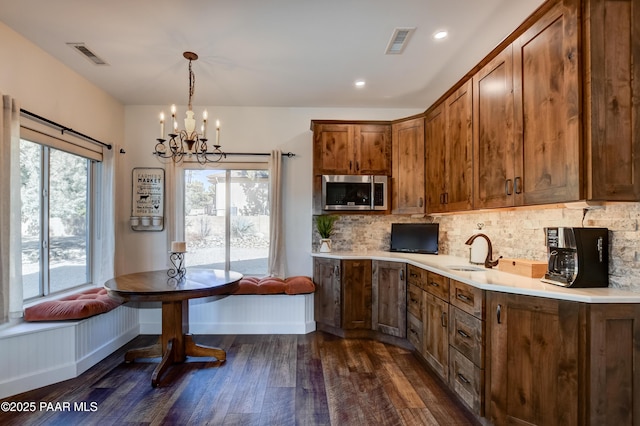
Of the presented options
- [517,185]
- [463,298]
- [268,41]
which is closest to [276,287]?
[463,298]

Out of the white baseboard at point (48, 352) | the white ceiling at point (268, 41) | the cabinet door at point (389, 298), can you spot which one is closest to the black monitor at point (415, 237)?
the cabinet door at point (389, 298)

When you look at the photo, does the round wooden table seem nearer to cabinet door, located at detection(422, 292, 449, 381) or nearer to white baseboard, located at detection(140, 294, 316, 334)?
white baseboard, located at detection(140, 294, 316, 334)

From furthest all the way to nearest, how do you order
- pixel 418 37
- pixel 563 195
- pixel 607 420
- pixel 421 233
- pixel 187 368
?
pixel 421 233 < pixel 187 368 < pixel 418 37 < pixel 563 195 < pixel 607 420

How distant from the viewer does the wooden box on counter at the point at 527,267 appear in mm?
2227

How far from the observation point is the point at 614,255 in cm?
191

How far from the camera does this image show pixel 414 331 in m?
3.20

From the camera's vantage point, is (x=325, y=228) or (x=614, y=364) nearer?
(x=614, y=364)

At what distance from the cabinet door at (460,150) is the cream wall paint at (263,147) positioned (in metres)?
1.28

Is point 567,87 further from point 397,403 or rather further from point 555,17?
point 397,403

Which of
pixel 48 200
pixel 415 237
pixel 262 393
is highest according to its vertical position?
pixel 48 200

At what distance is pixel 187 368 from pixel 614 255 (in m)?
3.23

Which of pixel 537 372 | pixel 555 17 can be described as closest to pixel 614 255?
pixel 537 372

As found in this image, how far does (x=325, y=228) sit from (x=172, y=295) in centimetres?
204

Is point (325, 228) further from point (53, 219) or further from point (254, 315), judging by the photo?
point (53, 219)
